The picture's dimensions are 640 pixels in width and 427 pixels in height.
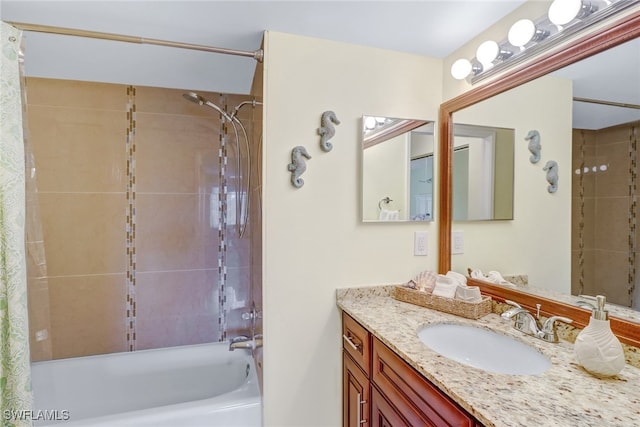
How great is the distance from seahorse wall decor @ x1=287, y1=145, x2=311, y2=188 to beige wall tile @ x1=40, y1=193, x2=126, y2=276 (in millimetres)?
1339

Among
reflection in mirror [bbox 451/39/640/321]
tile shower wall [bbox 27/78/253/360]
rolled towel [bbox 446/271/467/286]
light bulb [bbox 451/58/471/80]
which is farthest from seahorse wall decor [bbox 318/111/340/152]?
tile shower wall [bbox 27/78/253/360]

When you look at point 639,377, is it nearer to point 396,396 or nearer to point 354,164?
point 396,396

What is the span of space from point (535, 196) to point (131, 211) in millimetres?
2312

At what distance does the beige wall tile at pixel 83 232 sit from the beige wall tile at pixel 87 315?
0.25 ft

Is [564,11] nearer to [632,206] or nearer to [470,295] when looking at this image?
[632,206]

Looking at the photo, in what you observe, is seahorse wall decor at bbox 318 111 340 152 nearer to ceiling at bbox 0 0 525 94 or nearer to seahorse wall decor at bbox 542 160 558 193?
ceiling at bbox 0 0 525 94

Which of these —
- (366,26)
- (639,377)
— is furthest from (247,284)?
(639,377)

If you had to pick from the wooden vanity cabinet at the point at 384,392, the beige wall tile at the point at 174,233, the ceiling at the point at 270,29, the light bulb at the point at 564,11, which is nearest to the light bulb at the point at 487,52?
the ceiling at the point at 270,29

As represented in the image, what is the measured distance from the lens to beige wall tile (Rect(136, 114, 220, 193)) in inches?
83.4

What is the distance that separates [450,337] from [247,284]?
137cm

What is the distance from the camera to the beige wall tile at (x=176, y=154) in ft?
6.95

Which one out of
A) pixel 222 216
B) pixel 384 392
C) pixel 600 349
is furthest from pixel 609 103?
pixel 222 216

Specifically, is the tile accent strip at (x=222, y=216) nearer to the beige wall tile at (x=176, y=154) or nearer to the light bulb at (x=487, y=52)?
the beige wall tile at (x=176, y=154)

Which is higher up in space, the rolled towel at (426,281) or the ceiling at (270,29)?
the ceiling at (270,29)
